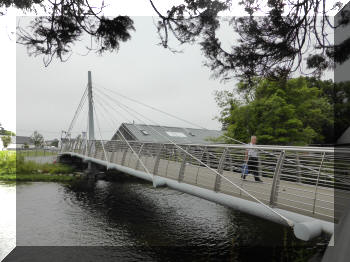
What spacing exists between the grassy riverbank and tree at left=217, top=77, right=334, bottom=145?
11.9 meters

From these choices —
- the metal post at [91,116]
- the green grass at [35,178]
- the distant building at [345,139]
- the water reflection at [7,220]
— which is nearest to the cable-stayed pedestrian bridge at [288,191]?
the water reflection at [7,220]

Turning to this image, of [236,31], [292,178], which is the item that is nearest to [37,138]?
[292,178]

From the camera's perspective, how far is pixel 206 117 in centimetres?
2109

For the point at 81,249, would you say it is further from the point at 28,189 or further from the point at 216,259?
the point at 28,189

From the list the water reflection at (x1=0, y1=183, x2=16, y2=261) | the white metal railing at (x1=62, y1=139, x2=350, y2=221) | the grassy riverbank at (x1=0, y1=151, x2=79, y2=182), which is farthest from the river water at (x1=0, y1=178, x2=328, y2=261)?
the grassy riverbank at (x1=0, y1=151, x2=79, y2=182)

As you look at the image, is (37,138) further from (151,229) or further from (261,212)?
(261,212)

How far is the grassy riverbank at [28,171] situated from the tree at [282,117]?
11.9 meters

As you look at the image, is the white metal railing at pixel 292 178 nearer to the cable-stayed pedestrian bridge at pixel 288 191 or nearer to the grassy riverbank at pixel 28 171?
the cable-stayed pedestrian bridge at pixel 288 191

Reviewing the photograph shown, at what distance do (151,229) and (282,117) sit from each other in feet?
33.8

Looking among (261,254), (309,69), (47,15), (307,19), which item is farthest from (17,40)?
(261,254)

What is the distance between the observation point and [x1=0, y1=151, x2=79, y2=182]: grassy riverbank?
18969mm

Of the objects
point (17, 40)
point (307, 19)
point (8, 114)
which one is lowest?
point (8, 114)

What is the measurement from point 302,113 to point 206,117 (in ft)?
22.0

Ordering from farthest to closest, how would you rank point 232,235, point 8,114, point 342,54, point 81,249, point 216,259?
1. point 232,235
2. point 81,249
3. point 216,259
4. point 8,114
5. point 342,54
